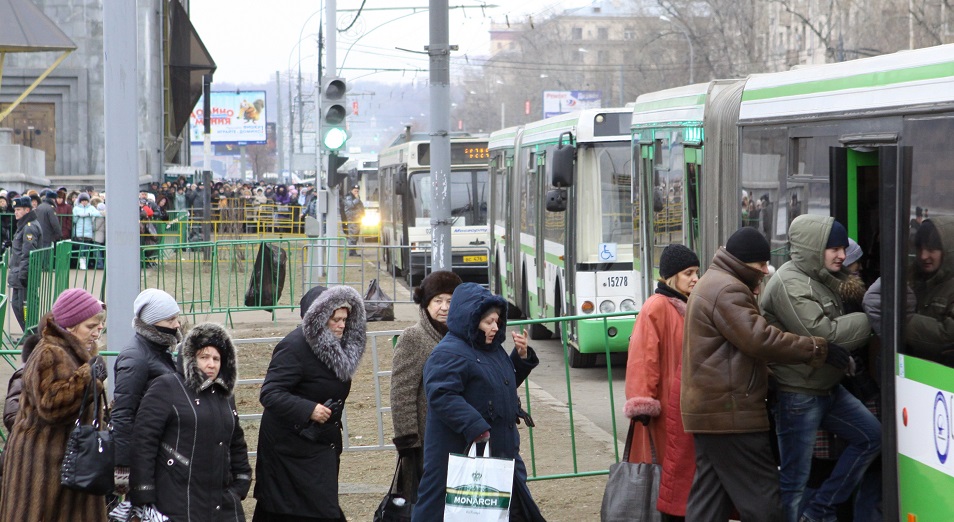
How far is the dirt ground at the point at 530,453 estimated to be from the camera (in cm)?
816

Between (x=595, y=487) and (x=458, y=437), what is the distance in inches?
121

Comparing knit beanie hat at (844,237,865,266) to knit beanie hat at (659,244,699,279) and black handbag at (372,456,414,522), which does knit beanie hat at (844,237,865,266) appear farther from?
black handbag at (372,456,414,522)

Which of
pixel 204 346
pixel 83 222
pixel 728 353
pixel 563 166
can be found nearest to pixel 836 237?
Answer: pixel 728 353

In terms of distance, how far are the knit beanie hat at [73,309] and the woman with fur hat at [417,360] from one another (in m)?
1.47

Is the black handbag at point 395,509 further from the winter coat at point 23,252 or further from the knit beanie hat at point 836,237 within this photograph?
the winter coat at point 23,252

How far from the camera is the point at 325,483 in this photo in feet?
20.2

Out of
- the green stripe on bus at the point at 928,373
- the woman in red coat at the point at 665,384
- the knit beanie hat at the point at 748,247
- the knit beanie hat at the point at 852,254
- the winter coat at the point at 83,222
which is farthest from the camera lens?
the winter coat at the point at 83,222

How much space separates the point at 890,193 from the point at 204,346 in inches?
125

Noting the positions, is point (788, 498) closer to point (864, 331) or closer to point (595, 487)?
point (864, 331)

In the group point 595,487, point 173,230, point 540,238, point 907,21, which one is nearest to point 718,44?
point 907,21

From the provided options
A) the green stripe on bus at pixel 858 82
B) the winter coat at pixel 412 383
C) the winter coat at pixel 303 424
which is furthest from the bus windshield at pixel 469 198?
the winter coat at pixel 303 424

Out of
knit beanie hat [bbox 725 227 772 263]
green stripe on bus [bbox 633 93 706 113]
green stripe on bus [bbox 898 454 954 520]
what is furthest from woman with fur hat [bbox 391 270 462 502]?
green stripe on bus [bbox 633 93 706 113]

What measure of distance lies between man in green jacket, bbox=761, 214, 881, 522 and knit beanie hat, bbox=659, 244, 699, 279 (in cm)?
50

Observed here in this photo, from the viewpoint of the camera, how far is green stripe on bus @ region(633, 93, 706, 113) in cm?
995
